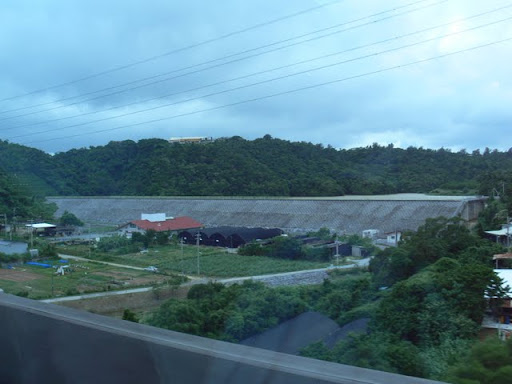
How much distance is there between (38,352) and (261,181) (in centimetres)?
674

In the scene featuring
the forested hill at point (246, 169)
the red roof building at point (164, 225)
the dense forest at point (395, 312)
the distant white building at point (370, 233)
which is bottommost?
the dense forest at point (395, 312)

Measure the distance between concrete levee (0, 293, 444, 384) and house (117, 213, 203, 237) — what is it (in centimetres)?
327

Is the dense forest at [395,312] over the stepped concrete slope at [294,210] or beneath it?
beneath

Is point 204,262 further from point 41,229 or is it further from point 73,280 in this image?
point 41,229

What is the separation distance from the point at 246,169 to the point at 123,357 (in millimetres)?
7356

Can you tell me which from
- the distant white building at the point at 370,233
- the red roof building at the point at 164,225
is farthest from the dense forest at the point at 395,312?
the red roof building at the point at 164,225

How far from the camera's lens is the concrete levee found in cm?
215

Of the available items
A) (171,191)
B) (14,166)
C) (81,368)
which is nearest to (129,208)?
(171,191)

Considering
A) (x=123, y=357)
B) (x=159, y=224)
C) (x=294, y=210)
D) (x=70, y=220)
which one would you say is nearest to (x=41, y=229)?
(x=70, y=220)

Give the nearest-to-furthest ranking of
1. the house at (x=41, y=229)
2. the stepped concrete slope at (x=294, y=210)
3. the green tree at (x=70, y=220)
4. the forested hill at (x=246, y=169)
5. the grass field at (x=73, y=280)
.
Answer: the grass field at (x=73, y=280) < the house at (x=41, y=229) < the stepped concrete slope at (x=294, y=210) < the green tree at (x=70, y=220) < the forested hill at (x=246, y=169)

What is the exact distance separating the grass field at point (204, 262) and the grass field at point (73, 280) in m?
0.33

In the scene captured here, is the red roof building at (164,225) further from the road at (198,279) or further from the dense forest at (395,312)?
the dense forest at (395,312)

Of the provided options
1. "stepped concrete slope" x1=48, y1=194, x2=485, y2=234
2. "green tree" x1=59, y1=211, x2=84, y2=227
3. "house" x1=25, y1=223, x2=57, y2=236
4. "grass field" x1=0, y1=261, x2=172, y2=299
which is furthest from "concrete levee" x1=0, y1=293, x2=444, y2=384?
"stepped concrete slope" x1=48, y1=194, x2=485, y2=234

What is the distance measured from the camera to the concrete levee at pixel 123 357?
215cm
